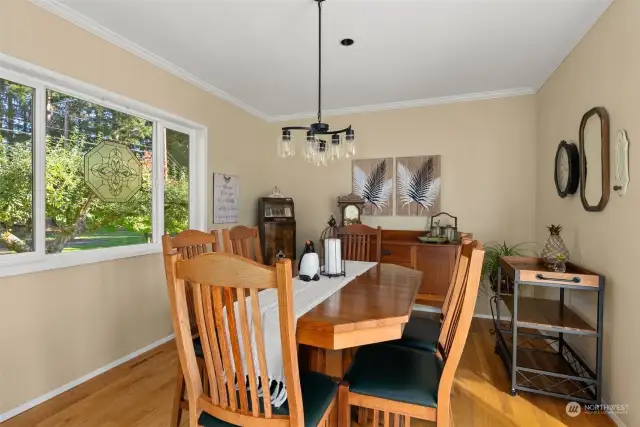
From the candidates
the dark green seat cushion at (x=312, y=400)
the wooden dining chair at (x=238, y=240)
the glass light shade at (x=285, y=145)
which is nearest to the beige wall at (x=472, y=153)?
the wooden dining chair at (x=238, y=240)

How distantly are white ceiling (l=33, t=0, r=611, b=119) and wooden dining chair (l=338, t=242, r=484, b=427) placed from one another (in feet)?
5.12

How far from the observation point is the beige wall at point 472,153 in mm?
3346

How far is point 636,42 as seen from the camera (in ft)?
5.57

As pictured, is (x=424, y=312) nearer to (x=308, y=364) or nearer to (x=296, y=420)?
(x=308, y=364)

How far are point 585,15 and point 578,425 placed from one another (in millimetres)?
2458

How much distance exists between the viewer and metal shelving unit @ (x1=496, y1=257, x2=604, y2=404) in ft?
6.35

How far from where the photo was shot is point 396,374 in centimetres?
144

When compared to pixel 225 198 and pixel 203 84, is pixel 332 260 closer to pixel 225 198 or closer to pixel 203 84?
pixel 225 198

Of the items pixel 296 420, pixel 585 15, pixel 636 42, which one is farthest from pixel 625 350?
pixel 585 15

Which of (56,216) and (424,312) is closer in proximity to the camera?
(56,216)

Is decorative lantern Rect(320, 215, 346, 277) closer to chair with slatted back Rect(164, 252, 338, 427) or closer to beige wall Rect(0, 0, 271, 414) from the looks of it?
chair with slatted back Rect(164, 252, 338, 427)

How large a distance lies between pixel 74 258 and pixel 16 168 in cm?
64

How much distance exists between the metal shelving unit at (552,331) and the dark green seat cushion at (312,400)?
55.7 inches

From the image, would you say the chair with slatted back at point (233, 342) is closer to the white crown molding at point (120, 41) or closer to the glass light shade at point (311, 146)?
the glass light shade at point (311, 146)
